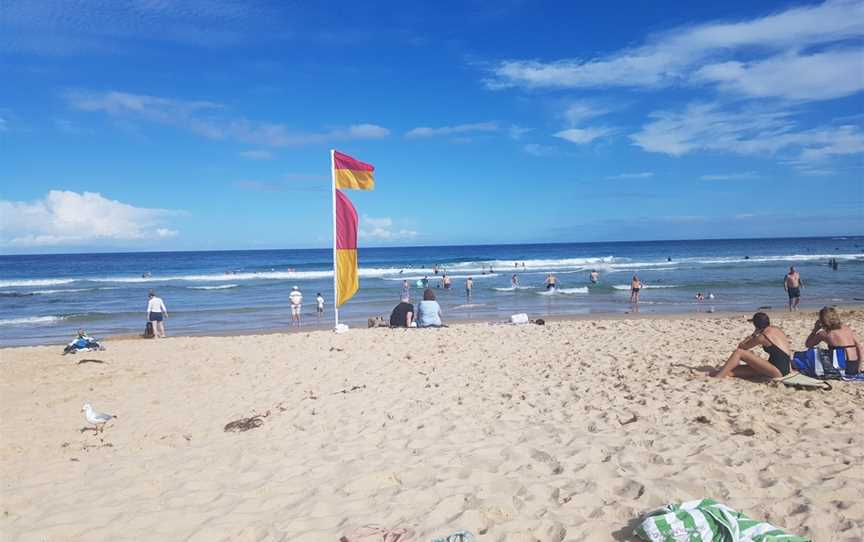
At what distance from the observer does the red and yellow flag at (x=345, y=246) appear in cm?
1203

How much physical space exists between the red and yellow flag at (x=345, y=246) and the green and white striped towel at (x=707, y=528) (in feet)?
31.1

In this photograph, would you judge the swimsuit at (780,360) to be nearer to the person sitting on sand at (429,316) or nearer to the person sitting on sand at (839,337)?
the person sitting on sand at (839,337)

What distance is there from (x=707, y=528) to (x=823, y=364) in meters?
4.86

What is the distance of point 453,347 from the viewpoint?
10.2 meters

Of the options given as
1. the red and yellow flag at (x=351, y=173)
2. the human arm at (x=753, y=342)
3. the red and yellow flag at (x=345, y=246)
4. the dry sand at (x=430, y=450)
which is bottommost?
the dry sand at (x=430, y=450)

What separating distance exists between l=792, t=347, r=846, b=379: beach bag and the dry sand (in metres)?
0.33

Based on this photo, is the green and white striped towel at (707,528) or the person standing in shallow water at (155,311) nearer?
the green and white striped towel at (707,528)

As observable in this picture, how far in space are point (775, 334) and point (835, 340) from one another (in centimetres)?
82

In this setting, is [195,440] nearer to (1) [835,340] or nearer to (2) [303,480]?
(2) [303,480]

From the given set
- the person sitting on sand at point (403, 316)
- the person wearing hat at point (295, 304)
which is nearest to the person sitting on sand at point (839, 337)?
the person sitting on sand at point (403, 316)

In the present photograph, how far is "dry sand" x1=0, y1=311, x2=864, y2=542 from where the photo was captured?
11.6 ft

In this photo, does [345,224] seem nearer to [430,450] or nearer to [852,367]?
[430,450]

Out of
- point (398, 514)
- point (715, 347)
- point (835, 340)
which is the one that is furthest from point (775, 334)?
point (398, 514)

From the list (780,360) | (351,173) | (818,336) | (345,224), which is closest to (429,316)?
(345,224)
